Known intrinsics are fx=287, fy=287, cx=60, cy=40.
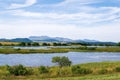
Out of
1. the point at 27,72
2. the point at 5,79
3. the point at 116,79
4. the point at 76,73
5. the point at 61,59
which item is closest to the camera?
the point at 116,79

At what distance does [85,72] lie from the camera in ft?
103

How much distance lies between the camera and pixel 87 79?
74.0 ft

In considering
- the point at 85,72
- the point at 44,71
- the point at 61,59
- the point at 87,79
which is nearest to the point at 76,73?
the point at 85,72

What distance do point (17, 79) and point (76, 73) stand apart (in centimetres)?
836

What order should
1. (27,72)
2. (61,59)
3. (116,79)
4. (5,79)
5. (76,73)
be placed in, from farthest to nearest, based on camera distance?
1. (61,59)
2. (27,72)
3. (76,73)
4. (5,79)
5. (116,79)

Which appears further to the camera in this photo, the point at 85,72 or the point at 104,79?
the point at 85,72

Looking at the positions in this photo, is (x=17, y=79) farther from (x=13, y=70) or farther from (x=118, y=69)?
(x=118, y=69)

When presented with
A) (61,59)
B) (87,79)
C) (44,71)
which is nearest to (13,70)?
(44,71)

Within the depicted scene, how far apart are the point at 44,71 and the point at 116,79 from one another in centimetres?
1407

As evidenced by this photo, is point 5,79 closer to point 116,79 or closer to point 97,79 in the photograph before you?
point 97,79

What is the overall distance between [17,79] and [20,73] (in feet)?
23.6

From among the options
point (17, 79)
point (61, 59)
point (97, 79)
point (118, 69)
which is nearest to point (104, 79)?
point (97, 79)

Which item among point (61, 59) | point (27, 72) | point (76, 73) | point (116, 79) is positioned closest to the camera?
point (116, 79)

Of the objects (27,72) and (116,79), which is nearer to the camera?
(116,79)
